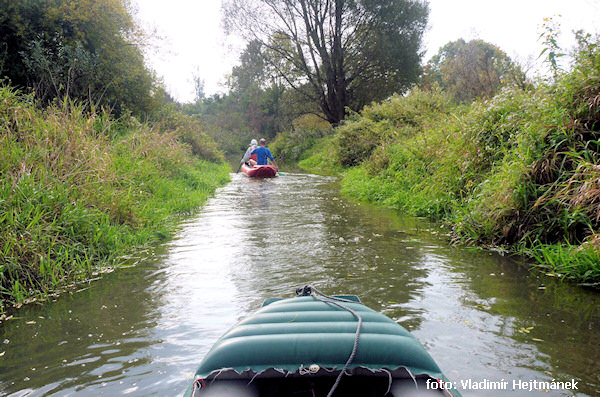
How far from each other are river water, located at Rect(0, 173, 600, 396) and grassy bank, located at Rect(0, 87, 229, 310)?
1.17 ft

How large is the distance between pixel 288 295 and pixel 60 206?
293cm

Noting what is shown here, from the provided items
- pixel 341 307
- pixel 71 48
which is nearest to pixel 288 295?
pixel 341 307

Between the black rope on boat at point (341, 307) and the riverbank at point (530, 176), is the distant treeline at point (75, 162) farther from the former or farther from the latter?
the riverbank at point (530, 176)

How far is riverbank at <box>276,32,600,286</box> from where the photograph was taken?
438 cm

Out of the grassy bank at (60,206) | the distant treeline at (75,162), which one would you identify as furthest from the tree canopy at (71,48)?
the grassy bank at (60,206)

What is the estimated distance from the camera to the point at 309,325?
2.15m

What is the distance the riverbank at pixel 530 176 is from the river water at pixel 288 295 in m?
0.39

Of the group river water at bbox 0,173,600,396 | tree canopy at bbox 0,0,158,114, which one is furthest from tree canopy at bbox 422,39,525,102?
tree canopy at bbox 0,0,158,114

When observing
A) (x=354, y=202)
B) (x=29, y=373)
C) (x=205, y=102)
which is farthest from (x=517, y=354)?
(x=205, y=102)

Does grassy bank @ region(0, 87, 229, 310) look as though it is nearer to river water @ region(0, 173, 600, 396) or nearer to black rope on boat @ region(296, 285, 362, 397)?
river water @ region(0, 173, 600, 396)

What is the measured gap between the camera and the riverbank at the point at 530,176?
4.38 meters

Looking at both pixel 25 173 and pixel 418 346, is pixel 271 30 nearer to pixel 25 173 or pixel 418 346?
pixel 25 173

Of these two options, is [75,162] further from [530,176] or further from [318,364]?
[530,176]

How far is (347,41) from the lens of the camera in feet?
82.5
